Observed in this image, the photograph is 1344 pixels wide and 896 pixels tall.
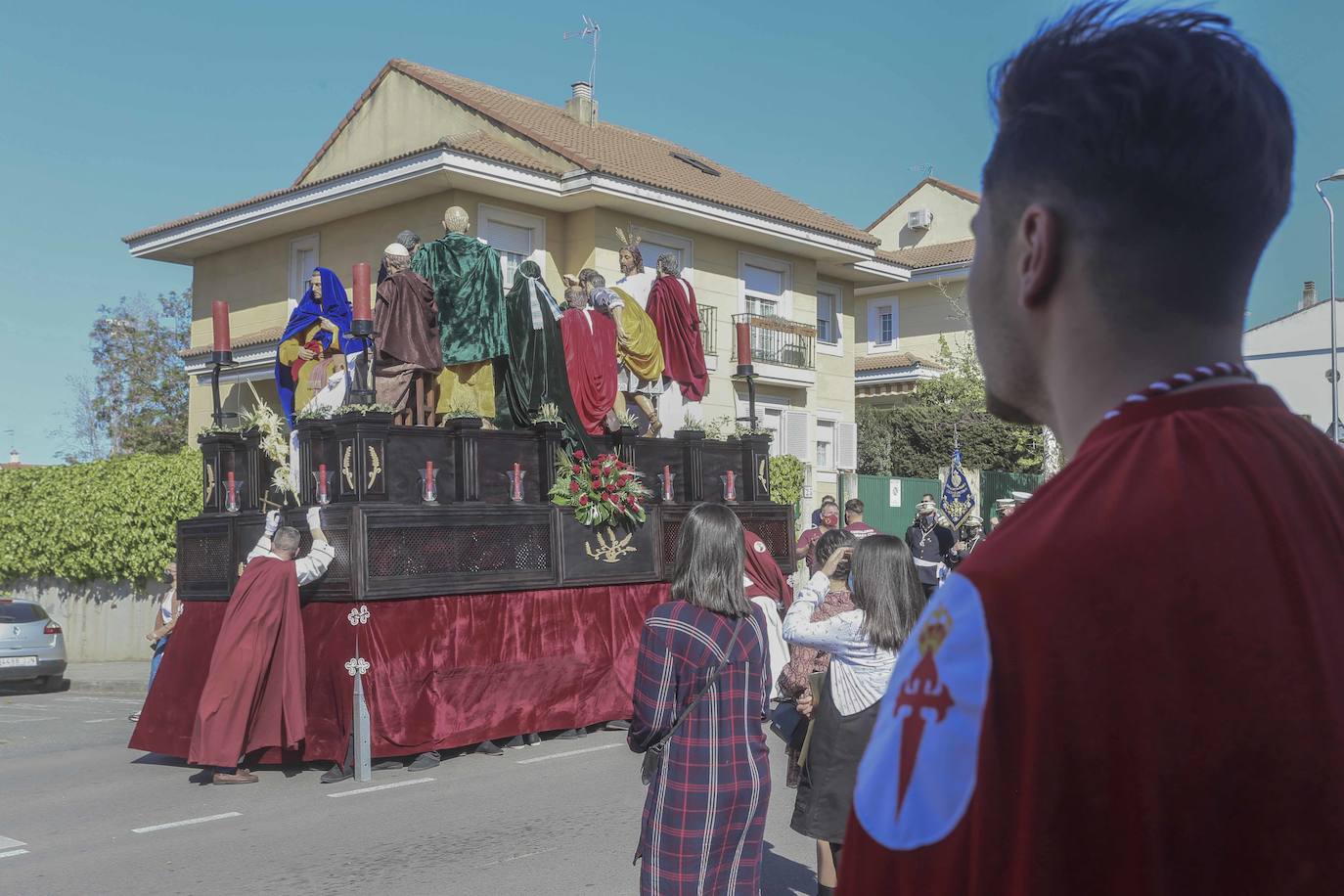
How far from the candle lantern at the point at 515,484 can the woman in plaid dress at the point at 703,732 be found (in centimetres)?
638

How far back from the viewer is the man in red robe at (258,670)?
8.89 m

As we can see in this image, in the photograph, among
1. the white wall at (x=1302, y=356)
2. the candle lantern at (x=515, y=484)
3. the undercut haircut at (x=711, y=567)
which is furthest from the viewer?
the white wall at (x=1302, y=356)

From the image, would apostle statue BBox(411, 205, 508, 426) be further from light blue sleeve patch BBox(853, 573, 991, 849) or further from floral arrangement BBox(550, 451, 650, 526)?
light blue sleeve patch BBox(853, 573, 991, 849)

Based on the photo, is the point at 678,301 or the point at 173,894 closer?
the point at 173,894

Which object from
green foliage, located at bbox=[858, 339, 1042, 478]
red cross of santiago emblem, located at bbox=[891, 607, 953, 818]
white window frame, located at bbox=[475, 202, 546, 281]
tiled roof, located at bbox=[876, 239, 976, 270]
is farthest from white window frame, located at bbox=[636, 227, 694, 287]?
red cross of santiago emblem, located at bbox=[891, 607, 953, 818]

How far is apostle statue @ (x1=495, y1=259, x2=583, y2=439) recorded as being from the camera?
1105cm

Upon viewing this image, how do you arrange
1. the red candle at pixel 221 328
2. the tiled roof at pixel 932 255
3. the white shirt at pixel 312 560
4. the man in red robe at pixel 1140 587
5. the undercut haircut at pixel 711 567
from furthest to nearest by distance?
the tiled roof at pixel 932 255 → the red candle at pixel 221 328 → the white shirt at pixel 312 560 → the undercut haircut at pixel 711 567 → the man in red robe at pixel 1140 587

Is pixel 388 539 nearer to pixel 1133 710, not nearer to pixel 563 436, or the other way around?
pixel 563 436

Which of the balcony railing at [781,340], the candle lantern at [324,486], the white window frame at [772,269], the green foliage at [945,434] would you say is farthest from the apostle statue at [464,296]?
the green foliage at [945,434]

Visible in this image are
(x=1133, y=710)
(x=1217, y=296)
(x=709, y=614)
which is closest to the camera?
(x=1133, y=710)

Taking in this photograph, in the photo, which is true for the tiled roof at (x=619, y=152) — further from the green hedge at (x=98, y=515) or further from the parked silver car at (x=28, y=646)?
the parked silver car at (x=28, y=646)

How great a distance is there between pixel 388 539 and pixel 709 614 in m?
5.68

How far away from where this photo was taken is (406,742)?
9.37 meters

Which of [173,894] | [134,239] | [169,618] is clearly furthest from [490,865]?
[134,239]
